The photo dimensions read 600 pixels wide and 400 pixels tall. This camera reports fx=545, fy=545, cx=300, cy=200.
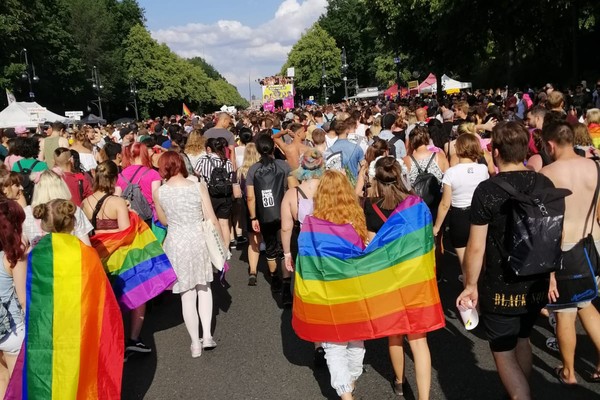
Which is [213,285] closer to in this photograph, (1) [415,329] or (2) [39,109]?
(1) [415,329]

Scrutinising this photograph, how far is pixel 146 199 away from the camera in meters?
6.75

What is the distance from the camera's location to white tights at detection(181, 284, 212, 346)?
17.2 feet

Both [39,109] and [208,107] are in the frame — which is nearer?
[39,109]

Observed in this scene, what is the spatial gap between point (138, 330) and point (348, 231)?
8.80 ft

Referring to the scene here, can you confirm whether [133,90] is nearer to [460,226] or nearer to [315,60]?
[315,60]

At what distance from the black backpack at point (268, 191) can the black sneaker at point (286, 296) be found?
2.73ft

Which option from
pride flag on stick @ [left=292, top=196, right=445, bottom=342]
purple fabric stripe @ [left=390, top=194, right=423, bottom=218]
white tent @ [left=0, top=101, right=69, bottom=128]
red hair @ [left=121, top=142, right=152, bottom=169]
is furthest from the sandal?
white tent @ [left=0, top=101, right=69, bottom=128]

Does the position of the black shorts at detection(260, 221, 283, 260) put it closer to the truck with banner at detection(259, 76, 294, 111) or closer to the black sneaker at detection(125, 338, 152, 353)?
the black sneaker at detection(125, 338, 152, 353)

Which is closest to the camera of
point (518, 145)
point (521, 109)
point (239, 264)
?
point (518, 145)

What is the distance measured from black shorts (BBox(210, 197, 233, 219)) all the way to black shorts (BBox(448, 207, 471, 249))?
366 centimetres

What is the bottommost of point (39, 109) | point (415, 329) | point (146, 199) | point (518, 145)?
point (415, 329)

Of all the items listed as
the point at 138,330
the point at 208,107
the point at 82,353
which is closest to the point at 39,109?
the point at 138,330

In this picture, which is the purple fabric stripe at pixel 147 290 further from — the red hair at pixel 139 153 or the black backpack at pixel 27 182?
the black backpack at pixel 27 182

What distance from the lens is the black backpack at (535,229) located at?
305cm
